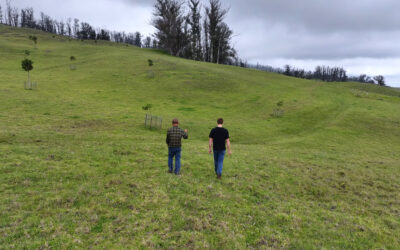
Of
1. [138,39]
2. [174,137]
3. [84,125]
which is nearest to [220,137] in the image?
[174,137]

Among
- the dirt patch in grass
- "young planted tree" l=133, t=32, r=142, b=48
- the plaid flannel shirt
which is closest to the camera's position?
the plaid flannel shirt

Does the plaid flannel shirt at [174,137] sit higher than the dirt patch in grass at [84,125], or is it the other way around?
the plaid flannel shirt at [174,137]

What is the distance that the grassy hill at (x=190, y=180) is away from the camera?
714cm

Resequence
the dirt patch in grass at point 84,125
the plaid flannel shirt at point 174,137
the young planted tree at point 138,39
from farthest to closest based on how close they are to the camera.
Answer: the young planted tree at point 138,39
the dirt patch in grass at point 84,125
the plaid flannel shirt at point 174,137

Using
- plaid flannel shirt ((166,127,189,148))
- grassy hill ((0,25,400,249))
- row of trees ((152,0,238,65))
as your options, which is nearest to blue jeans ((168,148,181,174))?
plaid flannel shirt ((166,127,189,148))

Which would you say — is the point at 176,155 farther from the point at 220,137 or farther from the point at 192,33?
the point at 192,33

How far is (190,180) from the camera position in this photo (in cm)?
1112

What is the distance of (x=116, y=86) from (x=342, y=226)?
137 ft

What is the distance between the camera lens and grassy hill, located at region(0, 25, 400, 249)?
23.4 feet

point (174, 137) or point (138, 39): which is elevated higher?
point (138, 39)

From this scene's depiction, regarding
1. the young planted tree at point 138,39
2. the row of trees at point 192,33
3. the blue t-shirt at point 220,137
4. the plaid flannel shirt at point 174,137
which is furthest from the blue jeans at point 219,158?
the young planted tree at point 138,39

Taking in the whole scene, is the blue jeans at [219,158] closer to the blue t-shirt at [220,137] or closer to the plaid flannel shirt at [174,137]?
the blue t-shirt at [220,137]

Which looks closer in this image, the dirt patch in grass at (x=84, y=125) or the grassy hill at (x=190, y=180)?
the grassy hill at (x=190, y=180)

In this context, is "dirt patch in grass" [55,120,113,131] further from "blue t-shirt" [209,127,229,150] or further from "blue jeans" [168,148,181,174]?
"blue t-shirt" [209,127,229,150]
